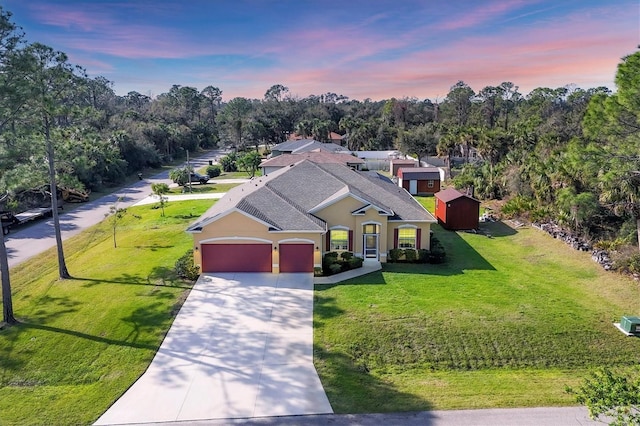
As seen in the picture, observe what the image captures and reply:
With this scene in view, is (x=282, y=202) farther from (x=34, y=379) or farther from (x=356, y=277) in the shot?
(x=34, y=379)

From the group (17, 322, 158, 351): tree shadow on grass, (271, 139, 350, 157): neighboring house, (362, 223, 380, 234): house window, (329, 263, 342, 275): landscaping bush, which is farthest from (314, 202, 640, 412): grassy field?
(271, 139, 350, 157): neighboring house

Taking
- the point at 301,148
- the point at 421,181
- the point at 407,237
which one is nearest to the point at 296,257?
the point at 407,237

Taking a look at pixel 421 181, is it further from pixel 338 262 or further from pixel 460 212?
pixel 338 262

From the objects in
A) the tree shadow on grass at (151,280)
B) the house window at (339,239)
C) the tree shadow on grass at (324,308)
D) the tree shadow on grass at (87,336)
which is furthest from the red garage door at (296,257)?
the tree shadow on grass at (87,336)

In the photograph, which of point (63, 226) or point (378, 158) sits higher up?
point (378, 158)

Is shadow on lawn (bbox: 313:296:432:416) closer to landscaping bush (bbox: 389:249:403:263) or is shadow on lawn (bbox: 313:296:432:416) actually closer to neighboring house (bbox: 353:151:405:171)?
landscaping bush (bbox: 389:249:403:263)

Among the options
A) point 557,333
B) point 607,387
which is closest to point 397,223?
point 557,333
